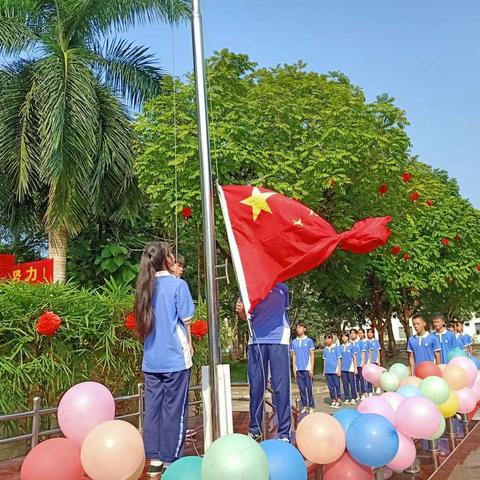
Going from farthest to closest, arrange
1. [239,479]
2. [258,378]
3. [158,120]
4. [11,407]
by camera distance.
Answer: [158,120], [11,407], [258,378], [239,479]

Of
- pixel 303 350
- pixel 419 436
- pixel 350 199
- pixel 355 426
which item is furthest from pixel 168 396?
pixel 350 199

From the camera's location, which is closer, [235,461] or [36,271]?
[235,461]

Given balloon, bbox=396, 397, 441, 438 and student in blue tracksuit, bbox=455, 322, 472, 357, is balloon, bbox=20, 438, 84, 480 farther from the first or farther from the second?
student in blue tracksuit, bbox=455, 322, 472, 357

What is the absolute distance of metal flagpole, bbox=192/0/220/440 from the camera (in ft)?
12.1

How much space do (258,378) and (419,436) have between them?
53.3 inches

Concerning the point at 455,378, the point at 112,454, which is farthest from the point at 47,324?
the point at 455,378

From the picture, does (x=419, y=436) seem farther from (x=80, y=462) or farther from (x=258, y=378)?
(x=80, y=462)

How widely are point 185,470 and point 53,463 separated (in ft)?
2.44

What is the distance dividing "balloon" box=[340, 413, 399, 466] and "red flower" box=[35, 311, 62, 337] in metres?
3.53

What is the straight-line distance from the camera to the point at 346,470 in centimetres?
375

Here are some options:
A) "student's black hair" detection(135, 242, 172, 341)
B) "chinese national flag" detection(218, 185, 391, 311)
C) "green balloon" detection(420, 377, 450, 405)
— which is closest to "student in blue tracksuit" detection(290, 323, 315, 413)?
"green balloon" detection(420, 377, 450, 405)

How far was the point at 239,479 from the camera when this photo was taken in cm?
271

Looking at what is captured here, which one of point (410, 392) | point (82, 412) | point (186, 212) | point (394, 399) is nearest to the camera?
point (82, 412)

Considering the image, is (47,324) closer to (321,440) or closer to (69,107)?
(321,440)
